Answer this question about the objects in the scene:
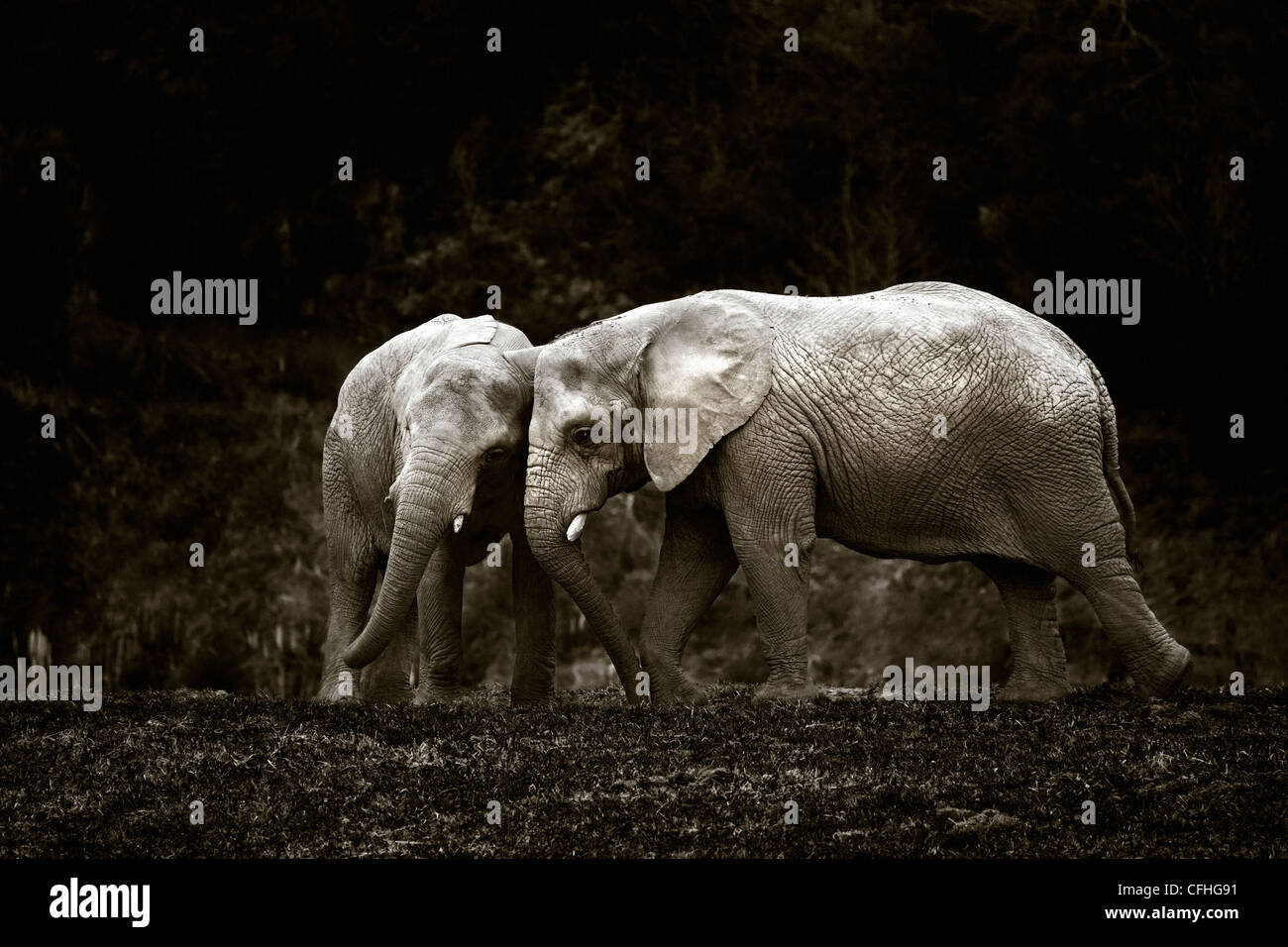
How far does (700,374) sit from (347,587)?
3.38 metres

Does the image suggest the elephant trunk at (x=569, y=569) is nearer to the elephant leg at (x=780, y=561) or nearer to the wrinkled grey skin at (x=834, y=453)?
the wrinkled grey skin at (x=834, y=453)

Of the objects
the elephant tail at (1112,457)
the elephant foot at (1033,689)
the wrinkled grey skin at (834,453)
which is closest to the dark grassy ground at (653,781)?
the wrinkled grey skin at (834,453)

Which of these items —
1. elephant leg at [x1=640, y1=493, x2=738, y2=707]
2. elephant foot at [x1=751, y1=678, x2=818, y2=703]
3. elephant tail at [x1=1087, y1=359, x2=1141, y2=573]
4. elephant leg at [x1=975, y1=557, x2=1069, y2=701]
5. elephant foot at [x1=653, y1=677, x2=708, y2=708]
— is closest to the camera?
elephant foot at [x1=751, y1=678, x2=818, y2=703]

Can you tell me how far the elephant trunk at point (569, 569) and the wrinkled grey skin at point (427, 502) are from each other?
20.4 inches

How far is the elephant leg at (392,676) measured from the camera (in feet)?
50.5

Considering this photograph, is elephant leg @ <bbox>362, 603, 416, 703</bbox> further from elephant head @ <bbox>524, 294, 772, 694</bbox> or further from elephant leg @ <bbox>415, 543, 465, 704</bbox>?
elephant head @ <bbox>524, 294, 772, 694</bbox>

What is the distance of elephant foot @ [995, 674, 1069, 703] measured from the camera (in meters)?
14.5

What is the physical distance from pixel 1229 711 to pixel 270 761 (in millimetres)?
6025

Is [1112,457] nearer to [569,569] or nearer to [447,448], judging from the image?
[569,569]

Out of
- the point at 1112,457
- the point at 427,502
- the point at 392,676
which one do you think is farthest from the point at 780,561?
the point at 392,676

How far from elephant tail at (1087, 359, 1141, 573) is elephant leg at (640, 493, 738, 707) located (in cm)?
266

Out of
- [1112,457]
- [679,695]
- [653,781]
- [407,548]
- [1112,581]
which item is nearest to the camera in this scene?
[653,781]

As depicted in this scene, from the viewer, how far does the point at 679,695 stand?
46.2ft

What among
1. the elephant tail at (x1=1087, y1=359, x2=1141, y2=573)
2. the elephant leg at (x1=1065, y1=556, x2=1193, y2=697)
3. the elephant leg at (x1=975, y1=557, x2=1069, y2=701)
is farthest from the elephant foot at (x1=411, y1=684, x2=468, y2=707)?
the elephant tail at (x1=1087, y1=359, x2=1141, y2=573)
